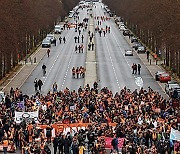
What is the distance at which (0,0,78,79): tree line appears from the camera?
7706cm

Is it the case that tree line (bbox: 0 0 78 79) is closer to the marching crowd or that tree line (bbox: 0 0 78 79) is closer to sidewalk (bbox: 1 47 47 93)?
sidewalk (bbox: 1 47 47 93)

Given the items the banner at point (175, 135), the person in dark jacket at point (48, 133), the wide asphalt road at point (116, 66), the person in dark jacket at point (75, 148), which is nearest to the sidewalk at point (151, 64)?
the wide asphalt road at point (116, 66)

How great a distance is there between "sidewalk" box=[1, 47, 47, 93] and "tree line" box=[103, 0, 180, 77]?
17.8 m

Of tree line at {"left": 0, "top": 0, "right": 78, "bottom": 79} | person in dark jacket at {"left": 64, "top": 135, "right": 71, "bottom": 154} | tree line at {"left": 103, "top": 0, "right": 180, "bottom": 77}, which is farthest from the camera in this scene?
tree line at {"left": 0, "top": 0, "right": 78, "bottom": 79}

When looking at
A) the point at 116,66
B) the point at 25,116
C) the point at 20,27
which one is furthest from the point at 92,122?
the point at 20,27

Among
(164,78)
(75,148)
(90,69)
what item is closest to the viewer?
(75,148)

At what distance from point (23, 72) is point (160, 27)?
2789 cm

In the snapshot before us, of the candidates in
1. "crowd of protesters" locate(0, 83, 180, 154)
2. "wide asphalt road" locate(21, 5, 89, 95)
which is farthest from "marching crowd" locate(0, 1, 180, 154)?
"wide asphalt road" locate(21, 5, 89, 95)

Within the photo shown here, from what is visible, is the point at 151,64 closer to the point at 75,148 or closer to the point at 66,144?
the point at 66,144

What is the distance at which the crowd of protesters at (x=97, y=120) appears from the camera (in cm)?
3400

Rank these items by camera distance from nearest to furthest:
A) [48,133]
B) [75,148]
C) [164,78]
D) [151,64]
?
[75,148] → [48,133] → [164,78] → [151,64]

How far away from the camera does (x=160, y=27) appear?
93500mm

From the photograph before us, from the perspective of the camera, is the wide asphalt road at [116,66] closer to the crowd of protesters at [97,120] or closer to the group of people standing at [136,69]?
the group of people standing at [136,69]

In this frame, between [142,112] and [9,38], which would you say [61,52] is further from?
[142,112]
